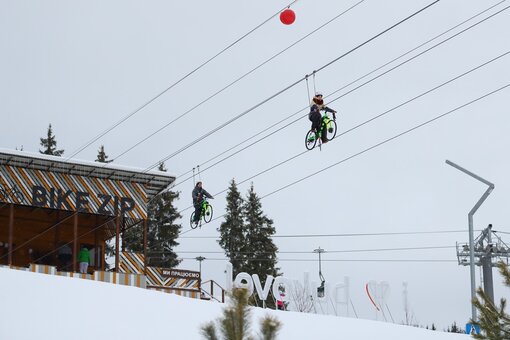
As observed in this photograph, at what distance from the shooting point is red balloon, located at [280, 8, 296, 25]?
19875mm

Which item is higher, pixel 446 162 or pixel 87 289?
pixel 446 162

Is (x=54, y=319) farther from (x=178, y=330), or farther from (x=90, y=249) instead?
(x=90, y=249)

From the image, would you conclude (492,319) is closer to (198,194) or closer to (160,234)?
(198,194)

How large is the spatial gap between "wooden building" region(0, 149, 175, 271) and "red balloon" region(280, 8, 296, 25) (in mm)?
17432

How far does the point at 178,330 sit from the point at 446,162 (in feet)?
38.1

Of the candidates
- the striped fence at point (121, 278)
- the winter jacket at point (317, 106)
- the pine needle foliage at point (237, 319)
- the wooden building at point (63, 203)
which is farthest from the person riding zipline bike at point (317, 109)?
the pine needle foliage at point (237, 319)

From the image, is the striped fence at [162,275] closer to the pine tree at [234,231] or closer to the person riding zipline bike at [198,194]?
the person riding zipline bike at [198,194]

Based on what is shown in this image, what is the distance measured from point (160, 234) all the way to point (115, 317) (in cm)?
4379

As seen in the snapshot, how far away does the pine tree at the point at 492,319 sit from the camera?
15.0 meters

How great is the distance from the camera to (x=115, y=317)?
20.8m

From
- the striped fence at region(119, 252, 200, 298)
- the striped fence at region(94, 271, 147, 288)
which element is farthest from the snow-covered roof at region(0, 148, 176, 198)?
the striped fence at region(94, 271, 147, 288)

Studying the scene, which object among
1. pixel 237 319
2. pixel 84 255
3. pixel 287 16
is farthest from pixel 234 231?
pixel 237 319

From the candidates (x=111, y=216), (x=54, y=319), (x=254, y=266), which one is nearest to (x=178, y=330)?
(x=54, y=319)

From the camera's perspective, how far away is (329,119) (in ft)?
84.0
